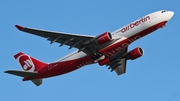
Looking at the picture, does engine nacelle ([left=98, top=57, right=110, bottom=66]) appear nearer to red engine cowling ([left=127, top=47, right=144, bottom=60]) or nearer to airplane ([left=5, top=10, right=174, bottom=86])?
airplane ([left=5, top=10, right=174, bottom=86])

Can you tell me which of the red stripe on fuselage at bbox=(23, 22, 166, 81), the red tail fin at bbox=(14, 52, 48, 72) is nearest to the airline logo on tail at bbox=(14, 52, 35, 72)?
the red tail fin at bbox=(14, 52, 48, 72)

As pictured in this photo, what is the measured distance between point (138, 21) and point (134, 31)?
149 centimetres

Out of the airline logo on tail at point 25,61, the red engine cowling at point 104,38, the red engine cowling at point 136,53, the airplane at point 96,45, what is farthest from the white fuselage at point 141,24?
the airline logo on tail at point 25,61

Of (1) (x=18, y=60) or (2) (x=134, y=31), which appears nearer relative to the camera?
(2) (x=134, y=31)

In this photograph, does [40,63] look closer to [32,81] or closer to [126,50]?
[32,81]

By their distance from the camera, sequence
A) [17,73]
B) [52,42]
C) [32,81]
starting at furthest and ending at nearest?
[32,81] → [17,73] → [52,42]

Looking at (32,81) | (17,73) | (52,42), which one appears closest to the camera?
(52,42)

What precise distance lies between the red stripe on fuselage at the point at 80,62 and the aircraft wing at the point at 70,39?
5.61 ft

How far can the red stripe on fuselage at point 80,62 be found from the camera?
58.0 metres

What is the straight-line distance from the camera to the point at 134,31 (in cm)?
5781

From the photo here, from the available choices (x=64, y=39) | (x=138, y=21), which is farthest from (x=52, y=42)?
(x=138, y=21)

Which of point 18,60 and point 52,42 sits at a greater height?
point 18,60

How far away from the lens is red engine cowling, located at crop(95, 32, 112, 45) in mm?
56062

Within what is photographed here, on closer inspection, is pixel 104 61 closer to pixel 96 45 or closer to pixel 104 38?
pixel 96 45
